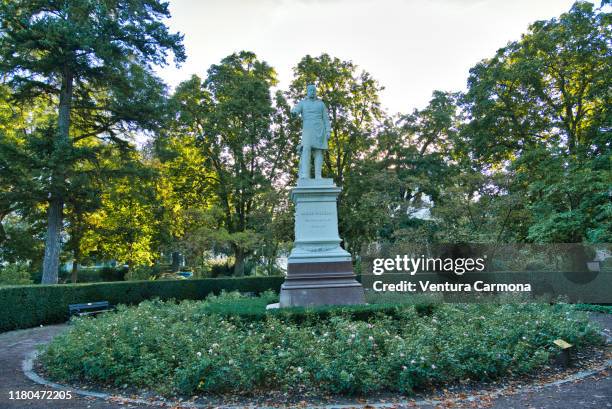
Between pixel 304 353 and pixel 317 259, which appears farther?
pixel 317 259

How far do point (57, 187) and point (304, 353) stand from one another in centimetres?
1401

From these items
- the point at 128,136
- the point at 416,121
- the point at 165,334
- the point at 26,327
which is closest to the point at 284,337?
the point at 165,334

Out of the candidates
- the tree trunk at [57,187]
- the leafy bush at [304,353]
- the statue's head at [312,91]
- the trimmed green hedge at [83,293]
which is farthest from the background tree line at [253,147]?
the leafy bush at [304,353]

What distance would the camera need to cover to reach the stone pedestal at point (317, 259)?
36.6 feet

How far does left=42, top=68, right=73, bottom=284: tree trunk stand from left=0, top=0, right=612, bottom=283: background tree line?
0.05 m

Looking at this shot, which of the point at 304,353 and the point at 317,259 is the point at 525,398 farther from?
the point at 317,259

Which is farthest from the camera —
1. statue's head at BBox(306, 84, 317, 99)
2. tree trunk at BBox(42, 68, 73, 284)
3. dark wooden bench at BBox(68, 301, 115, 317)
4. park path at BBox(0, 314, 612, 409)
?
tree trunk at BBox(42, 68, 73, 284)

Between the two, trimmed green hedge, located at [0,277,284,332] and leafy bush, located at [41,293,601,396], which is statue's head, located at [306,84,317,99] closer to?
leafy bush, located at [41,293,601,396]

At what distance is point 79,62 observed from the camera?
1788 centimetres

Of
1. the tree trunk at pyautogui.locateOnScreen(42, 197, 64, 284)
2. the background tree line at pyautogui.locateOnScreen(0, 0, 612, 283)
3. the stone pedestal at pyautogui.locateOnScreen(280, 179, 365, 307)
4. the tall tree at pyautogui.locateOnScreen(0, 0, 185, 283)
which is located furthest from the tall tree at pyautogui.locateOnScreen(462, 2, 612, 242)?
the tree trunk at pyautogui.locateOnScreen(42, 197, 64, 284)

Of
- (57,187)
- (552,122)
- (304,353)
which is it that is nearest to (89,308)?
(57,187)

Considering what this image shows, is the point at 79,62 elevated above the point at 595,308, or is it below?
above

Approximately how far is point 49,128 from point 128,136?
4.00 metres

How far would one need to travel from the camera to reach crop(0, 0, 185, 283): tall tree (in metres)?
16.5
